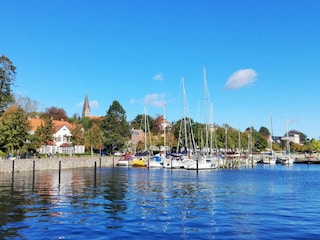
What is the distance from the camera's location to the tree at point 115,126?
109750mm

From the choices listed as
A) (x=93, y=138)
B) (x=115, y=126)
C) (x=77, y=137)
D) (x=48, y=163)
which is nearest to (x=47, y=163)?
(x=48, y=163)

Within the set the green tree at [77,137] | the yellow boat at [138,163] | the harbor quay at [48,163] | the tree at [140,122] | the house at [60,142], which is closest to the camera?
the harbor quay at [48,163]

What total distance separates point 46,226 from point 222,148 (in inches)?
4896

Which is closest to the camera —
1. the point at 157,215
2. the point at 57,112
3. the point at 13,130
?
the point at 157,215

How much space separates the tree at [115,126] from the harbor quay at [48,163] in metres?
16.0

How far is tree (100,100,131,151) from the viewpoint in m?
110

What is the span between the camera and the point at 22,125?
6906cm

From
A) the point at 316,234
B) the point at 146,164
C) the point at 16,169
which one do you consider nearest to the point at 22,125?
the point at 16,169

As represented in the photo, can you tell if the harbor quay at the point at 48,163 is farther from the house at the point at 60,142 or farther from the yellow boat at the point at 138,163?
the house at the point at 60,142

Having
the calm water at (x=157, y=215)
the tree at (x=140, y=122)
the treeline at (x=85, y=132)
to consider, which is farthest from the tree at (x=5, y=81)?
the tree at (x=140, y=122)

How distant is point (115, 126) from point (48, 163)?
42825 mm

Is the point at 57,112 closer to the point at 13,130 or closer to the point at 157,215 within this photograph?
the point at 13,130

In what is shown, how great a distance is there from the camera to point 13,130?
2643 inches

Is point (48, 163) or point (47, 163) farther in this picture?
point (48, 163)
